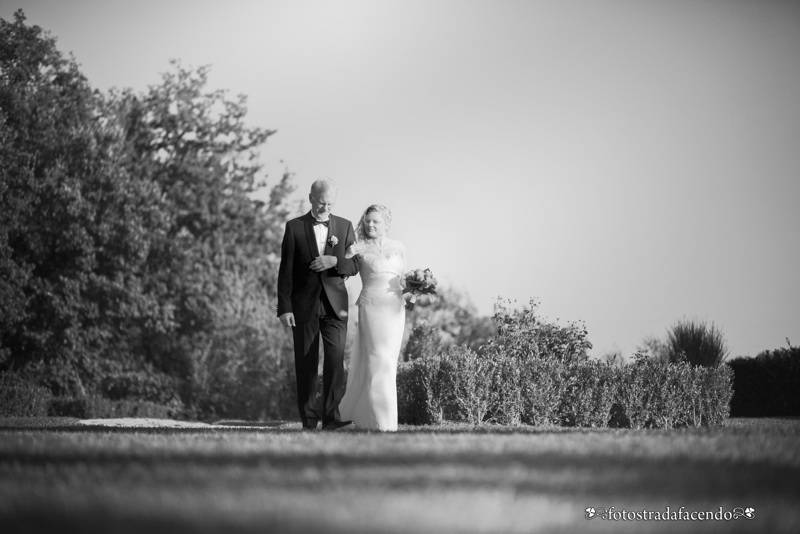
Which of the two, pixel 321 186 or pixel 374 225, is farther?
pixel 374 225

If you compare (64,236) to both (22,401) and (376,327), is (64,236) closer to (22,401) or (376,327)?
(22,401)

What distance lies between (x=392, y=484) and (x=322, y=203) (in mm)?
6034

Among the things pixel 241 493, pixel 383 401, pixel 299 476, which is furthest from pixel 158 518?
pixel 383 401

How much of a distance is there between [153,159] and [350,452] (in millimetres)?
27236

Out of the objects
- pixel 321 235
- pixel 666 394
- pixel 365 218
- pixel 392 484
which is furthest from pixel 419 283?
pixel 666 394

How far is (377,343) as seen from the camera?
10.6 metres

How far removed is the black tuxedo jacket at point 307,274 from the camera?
10.6 m

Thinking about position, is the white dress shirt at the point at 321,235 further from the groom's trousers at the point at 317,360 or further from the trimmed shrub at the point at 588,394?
the trimmed shrub at the point at 588,394

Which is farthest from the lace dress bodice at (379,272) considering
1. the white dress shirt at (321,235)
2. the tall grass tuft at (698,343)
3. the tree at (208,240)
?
the tree at (208,240)

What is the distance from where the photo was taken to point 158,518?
13.7ft

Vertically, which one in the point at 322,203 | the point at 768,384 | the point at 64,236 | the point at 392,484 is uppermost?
the point at 64,236

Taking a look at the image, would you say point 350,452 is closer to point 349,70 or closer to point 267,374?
point 349,70

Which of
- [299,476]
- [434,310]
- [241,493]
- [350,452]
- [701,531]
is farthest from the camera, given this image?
[434,310]

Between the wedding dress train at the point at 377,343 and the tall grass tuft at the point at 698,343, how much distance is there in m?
9.54
